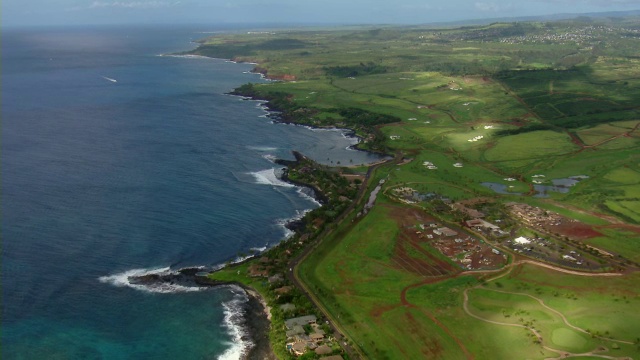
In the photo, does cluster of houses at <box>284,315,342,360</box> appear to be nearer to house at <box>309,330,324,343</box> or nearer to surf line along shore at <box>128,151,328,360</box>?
house at <box>309,330,324,343</box>

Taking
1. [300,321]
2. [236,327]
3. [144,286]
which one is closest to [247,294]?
[236,327]

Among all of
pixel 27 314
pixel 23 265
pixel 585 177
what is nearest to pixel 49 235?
pixel 23 265

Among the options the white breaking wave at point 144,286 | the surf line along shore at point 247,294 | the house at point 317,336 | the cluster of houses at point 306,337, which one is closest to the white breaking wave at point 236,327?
the surf line along shore at point 247,294

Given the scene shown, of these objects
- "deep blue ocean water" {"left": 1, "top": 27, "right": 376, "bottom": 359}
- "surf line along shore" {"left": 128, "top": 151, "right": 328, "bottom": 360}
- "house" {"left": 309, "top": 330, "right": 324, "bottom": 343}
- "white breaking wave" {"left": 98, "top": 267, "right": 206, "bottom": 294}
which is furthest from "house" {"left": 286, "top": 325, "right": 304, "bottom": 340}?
"white breaking wave" {"left": 98, "top": 267, "right": 206, "bottom": 294}

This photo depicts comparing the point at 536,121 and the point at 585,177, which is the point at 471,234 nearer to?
the point at 585,177

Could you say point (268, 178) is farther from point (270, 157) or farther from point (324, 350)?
point (324, 350)
